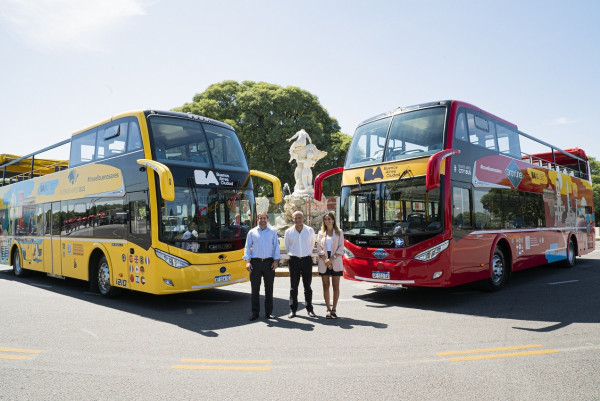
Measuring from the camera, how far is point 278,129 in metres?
34.0

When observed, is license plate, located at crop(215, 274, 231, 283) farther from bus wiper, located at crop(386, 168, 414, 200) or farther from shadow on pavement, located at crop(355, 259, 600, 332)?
bus wiper, located at crop(386, 168, 414, 200)

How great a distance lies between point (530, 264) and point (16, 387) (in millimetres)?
11746

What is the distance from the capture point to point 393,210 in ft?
28.9

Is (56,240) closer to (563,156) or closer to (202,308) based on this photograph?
(202,308)

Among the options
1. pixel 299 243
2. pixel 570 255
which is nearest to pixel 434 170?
pixel 299 243

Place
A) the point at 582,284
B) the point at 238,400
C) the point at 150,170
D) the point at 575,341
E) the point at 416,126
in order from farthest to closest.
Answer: the point at 582,284 → the point at 416,126 → the point at 150,170 → the point at 575,341 → the point at 238,400

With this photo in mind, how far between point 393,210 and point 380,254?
3.02 ft

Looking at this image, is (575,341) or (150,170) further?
(150,170)

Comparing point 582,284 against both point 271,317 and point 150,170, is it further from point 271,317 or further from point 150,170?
point 150,170

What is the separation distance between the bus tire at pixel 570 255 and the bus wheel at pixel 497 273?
5.70 metres

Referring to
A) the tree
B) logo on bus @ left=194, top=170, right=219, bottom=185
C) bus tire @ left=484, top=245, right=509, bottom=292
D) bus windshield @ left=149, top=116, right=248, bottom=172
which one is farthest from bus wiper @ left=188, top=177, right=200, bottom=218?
the tree

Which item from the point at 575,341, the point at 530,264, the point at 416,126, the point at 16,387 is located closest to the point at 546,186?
the point at 530,264

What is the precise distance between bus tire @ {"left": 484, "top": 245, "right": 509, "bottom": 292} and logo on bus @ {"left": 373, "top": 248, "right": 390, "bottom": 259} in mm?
2902

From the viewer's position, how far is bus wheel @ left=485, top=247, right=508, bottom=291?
994 centimetres
